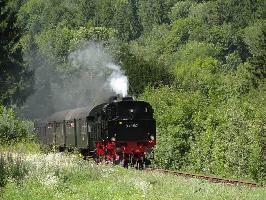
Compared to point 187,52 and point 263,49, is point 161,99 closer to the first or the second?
point 263,49

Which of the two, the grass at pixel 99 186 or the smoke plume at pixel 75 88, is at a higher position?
the smoke plume at pixel 75 88

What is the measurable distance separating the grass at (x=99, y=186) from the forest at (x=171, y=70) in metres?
6.56

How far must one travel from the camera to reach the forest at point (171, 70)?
2550 centimetres

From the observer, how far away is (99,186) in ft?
54.6

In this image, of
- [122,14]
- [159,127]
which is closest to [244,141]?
[159,127]

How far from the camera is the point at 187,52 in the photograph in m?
130


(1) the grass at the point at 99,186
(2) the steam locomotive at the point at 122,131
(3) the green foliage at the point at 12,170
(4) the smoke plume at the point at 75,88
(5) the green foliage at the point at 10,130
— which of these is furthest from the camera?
(4) the smoke plume at the point at 75,88

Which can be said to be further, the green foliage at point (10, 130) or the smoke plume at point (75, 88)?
the smoke plume at point (75, 88)

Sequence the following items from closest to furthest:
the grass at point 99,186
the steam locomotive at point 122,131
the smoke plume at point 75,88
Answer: the grass at point 99,186 → the steam locomotive at point 122,131 → the smoke plume at point 75,88

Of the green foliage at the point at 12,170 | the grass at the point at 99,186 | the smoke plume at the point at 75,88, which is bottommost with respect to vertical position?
the grass at the point at 99,186

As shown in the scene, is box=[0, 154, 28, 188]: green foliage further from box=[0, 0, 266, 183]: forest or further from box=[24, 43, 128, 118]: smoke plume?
box=[24, 43, 128, 118]: smoke plume

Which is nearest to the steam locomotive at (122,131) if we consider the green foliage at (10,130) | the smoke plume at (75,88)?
the green foliage at (10,130)

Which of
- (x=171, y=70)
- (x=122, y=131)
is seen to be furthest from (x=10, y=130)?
(x=171, y=70)

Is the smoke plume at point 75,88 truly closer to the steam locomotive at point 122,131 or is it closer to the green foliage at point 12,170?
the steam locomotive at point 122,131
